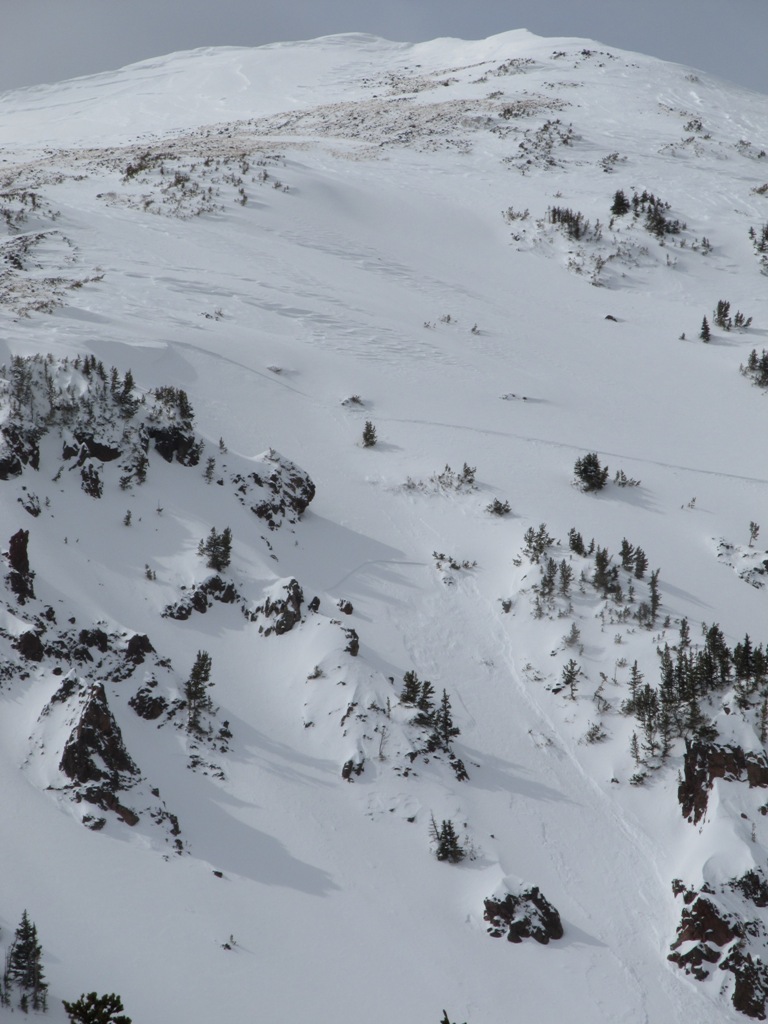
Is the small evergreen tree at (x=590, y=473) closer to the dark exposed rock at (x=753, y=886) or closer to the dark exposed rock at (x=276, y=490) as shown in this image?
the dark exposed rock at (x=276, y=490)

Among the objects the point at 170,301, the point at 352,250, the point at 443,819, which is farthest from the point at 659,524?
the point at 352,250

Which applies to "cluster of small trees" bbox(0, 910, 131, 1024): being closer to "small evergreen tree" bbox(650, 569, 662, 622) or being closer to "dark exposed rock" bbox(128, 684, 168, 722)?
"dark exposed rock" bbox(128, 684, 168, 722)

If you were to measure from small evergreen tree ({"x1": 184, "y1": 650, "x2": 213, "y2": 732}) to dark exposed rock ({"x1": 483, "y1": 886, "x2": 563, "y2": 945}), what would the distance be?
4.11 m

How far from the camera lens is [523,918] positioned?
8328 mm

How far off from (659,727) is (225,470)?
8591 mm

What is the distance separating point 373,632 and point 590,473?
21.8ft

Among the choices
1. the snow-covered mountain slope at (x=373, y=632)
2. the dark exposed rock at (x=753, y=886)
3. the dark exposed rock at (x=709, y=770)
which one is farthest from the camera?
the dark exposed rock at (x=709, y=770)

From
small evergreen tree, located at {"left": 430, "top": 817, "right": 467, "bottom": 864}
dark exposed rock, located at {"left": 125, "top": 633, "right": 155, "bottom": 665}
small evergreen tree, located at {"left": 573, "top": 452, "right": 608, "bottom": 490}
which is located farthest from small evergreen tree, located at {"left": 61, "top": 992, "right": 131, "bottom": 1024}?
small evergreen tree, located at {"left": 573, "top": 452, "right": 608, "bottom": 490}

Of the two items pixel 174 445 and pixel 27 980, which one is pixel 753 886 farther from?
pixel 174 445

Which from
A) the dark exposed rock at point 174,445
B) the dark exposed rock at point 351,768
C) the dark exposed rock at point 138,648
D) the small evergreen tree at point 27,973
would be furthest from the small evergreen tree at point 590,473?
the small evergreen tree at point 27,973

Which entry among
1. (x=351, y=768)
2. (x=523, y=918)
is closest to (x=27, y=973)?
(x=351, y=768)

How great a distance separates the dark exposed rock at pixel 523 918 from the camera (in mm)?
8273

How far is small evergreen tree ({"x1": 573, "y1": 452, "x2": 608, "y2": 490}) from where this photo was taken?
1620 centimetres

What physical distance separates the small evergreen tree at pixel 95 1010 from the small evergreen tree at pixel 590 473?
12.8 meters
